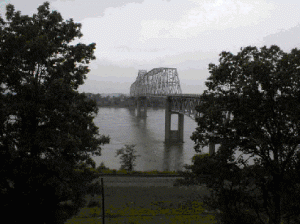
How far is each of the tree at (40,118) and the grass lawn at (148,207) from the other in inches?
128

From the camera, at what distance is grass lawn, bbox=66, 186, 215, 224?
8906 mm

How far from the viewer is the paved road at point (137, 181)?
12484 mm

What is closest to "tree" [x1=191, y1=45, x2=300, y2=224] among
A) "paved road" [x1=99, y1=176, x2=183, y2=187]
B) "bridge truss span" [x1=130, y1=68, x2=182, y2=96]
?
"paved road" [x1=99, y1=176, x2=183, y2=187]

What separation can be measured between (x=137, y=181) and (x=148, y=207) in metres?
2.79

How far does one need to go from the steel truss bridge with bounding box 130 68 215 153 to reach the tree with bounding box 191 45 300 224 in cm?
1265


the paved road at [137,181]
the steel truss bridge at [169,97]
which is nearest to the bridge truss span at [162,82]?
the steel truss bridge at [169,97]

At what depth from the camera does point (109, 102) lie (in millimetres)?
101000

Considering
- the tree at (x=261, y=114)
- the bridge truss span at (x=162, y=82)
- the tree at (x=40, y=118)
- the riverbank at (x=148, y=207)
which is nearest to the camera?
the tree at (x=261, y=114)

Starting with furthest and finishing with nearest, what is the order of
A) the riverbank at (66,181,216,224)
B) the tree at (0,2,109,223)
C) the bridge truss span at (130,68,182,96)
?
the bridge truss span at (130,68,182,96) → the riverbank at (66,181,216,224) → the tree at (0,2,109,223)

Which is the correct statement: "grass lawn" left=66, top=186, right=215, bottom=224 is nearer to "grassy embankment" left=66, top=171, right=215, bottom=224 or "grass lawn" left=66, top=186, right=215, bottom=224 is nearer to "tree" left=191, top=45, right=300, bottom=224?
"grassy embankment" left=66, top=171, right=215, bottom=224

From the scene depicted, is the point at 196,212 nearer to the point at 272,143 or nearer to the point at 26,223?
the point at 272,143

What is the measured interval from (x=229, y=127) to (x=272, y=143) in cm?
85

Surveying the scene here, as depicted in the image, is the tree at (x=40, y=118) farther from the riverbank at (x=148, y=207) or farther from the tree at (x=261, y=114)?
the tree at (x=261, y=114)

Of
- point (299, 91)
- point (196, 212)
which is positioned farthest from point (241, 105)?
point (196, 212)
